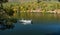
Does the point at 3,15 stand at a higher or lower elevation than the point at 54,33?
higher

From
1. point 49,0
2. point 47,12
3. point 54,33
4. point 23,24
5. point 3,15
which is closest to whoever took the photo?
point 3,15

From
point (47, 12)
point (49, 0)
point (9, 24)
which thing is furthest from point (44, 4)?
point (9, 24)

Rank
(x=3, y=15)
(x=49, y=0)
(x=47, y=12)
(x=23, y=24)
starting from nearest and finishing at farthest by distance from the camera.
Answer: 1. (x=3, y=15)
2. (x=23, y=24)
3. (x=47, y=12)
4. (x=49, y=0)

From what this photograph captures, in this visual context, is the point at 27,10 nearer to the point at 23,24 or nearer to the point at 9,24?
the point at 23,24

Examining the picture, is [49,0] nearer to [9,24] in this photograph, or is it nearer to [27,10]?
[27,10]

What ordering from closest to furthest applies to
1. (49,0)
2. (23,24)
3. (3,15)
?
(3,15) → (23,24) → (49,0)

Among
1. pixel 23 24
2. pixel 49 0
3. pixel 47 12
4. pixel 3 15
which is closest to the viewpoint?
pixel 3 15

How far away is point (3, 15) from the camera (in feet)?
52.0

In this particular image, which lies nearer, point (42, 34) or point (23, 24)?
point (42, 34)

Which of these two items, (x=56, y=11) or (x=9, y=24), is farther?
(x=56, y=11)

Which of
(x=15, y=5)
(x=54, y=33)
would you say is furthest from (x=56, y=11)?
(x=54, y=33)

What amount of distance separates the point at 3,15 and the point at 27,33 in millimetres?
2393

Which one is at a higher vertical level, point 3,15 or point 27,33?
point 3,15

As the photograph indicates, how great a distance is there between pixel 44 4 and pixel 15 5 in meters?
5.23
